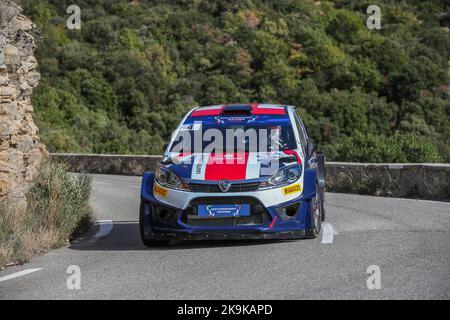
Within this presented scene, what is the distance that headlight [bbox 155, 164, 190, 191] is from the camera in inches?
369

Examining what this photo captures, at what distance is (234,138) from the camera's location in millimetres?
10367

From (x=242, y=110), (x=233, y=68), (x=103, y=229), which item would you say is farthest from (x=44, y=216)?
(x=233, y=68)

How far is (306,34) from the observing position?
86938 millimetres

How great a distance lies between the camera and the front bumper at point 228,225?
9211 mm

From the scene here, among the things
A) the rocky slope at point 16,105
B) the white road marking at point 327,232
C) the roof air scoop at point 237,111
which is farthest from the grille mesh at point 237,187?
the rocky slope at point 16,105

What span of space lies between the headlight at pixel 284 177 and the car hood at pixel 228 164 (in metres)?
0.07

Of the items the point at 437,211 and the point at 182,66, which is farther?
the point at 182,66

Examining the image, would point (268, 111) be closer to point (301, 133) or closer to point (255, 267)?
point (301, 133)

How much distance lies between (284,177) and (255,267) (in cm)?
177

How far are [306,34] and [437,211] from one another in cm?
7528

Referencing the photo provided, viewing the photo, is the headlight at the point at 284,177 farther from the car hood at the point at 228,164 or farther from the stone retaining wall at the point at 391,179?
the stone retaining wall at the point at 391,179

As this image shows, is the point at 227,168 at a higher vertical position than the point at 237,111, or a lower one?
lower
